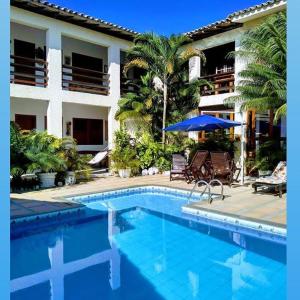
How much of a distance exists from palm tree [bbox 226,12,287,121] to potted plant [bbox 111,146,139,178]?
5.46 meters

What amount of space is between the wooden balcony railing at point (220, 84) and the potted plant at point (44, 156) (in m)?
8.70

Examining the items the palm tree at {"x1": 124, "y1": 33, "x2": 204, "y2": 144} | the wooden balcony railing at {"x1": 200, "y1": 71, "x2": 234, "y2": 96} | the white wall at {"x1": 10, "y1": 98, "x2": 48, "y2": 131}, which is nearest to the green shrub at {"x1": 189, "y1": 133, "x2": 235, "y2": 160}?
the palm tree at {"x1": 124, "y1": 33, "x2": 204, "y2": 144}

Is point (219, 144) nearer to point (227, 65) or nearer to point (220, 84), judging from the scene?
point (220, 84)

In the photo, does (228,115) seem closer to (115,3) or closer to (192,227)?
(115,3)

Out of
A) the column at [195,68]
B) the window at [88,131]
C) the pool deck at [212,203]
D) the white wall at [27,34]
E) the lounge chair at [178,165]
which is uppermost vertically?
the white wall at [27,34]

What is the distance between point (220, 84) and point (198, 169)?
665 centimetres

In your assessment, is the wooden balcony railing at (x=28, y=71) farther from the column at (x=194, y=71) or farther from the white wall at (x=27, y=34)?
the column at (x=194, y=71)

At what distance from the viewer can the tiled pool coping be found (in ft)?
26.7

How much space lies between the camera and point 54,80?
644 inches

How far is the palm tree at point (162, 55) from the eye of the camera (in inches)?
685

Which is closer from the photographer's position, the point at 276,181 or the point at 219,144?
the point at 276,181

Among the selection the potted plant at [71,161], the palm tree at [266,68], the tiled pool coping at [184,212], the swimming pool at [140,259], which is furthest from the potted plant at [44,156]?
the palm tree at [266,68]

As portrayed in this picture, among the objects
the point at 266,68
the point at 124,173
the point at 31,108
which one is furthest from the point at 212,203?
the point at 31,108

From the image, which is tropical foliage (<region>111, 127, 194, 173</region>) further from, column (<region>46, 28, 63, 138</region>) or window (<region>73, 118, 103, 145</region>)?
window (<region>73, 118, 103, 145</region>)
